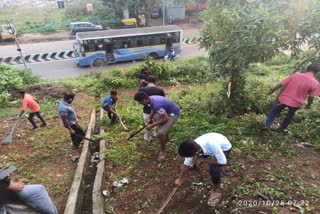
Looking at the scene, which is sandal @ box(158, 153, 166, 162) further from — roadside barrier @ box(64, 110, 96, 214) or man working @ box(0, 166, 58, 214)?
man working @ box(0, 166, 58, 214)

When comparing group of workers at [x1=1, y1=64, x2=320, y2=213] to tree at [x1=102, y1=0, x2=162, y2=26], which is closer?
group of workers at [x1=1, y1=64, x2=320, y2=213]

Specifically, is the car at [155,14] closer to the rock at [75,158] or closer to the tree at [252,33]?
the tree at [252,33]

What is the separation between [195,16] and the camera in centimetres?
3020

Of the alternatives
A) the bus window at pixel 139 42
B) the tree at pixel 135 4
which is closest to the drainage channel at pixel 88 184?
the bus window at pixel 139 42

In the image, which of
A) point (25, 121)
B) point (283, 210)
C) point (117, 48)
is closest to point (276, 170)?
point (283, 210)

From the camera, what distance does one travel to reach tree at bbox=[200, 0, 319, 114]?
5277mm

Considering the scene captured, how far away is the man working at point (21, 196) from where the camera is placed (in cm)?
335

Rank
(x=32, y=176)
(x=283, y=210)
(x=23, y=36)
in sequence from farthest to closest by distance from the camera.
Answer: (x=23, y=36), (x=32, y=176), (x=283, y=210)

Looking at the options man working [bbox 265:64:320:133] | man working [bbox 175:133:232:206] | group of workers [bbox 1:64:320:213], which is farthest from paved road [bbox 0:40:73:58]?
man working [bbox 175:133:232:206]

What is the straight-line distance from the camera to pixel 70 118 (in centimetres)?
637

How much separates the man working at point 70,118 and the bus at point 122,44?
11.7 meters

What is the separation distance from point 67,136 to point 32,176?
1.94m

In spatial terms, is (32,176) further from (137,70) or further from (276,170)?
(137,70)

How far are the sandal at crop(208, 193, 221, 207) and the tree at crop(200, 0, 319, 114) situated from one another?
2.94 meters
